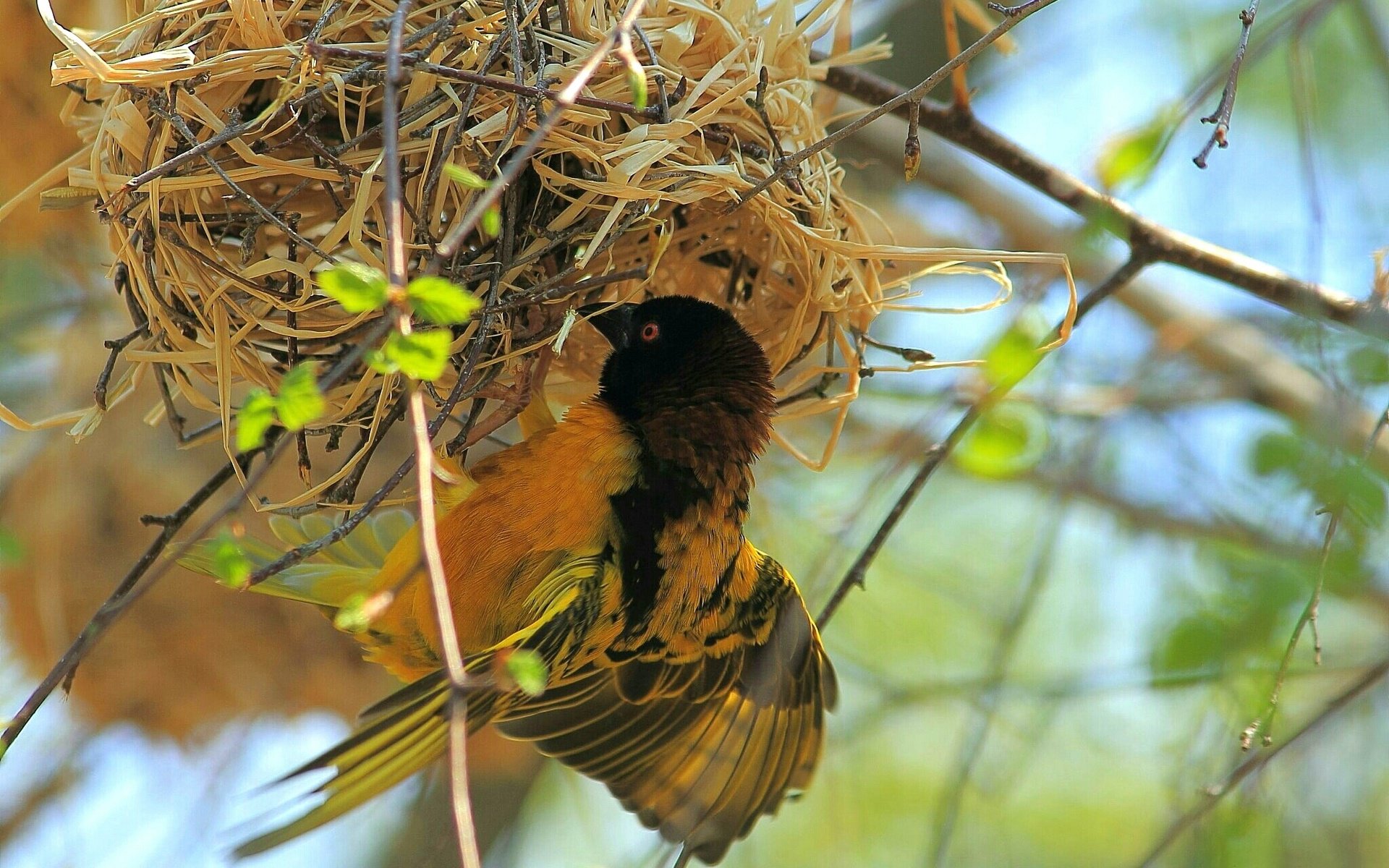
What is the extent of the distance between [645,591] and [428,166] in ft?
2.10

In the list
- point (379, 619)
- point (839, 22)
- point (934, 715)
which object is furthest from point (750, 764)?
point (934, 715)

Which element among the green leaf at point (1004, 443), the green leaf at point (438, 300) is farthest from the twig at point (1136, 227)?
the green leaf at point (438, 300)

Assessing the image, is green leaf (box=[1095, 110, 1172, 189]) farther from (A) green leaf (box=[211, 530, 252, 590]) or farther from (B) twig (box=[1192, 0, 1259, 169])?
(A) green leaf (box=[211, 530, 252, 590])

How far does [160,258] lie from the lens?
138cm

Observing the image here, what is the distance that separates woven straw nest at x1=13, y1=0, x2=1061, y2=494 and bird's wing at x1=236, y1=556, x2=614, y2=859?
284mm

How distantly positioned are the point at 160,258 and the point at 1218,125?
1.17m

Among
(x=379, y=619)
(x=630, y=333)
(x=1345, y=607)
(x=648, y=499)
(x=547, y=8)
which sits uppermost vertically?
(x=547, y=8)

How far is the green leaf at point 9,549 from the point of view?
1.31 metres

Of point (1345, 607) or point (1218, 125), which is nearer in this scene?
point (1218, 125)

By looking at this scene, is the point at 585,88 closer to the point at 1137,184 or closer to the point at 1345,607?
the point at 1137,184

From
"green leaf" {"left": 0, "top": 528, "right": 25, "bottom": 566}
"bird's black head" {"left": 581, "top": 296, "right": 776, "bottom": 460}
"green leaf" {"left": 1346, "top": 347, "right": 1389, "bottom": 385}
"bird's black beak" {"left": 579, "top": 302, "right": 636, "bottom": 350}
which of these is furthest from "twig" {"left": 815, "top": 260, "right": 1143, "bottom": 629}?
"green leaf" {"left": 0, "top": 528, "right": 25, "bottom": 566}

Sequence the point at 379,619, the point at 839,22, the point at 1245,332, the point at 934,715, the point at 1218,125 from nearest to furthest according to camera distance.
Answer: the point at 1218,125
the point at 379,619
the point at 839,22
the point at 1245,332
the point at 934,715

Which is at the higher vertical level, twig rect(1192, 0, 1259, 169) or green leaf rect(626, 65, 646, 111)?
green leaf rect(626, 65, 646, 111)

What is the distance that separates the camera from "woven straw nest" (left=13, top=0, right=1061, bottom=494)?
4.10ft
